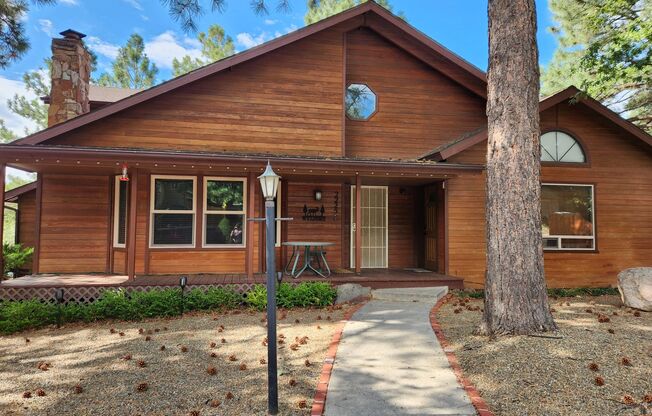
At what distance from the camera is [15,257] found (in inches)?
375

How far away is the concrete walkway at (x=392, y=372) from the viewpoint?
3.19 meters

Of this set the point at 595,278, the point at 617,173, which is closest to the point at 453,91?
the point at 617,173

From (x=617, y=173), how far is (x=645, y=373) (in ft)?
22.9

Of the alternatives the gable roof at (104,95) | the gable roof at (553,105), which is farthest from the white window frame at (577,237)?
the gable roof at (104,95)

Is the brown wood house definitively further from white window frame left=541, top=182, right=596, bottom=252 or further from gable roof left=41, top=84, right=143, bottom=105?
gable roof left=41, top=84, right=143, bottom=105

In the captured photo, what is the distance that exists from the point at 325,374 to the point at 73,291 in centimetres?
535

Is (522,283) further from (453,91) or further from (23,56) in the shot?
(23,56)

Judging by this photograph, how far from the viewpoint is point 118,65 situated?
2619cm

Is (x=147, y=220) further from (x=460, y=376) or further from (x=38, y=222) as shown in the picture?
(x=460, y=376)

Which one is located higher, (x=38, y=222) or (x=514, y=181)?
(x=514, y=181)

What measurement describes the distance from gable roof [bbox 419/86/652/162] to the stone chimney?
8405 millimetres

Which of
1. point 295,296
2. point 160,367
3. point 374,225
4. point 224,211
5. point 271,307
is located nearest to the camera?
point 271,307

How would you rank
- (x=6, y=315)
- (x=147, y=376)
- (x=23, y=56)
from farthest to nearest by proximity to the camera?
(x=23, y=56), (x=6, y=315), (x=147, y=376)

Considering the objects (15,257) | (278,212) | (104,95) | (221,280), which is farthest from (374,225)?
(104,95)
